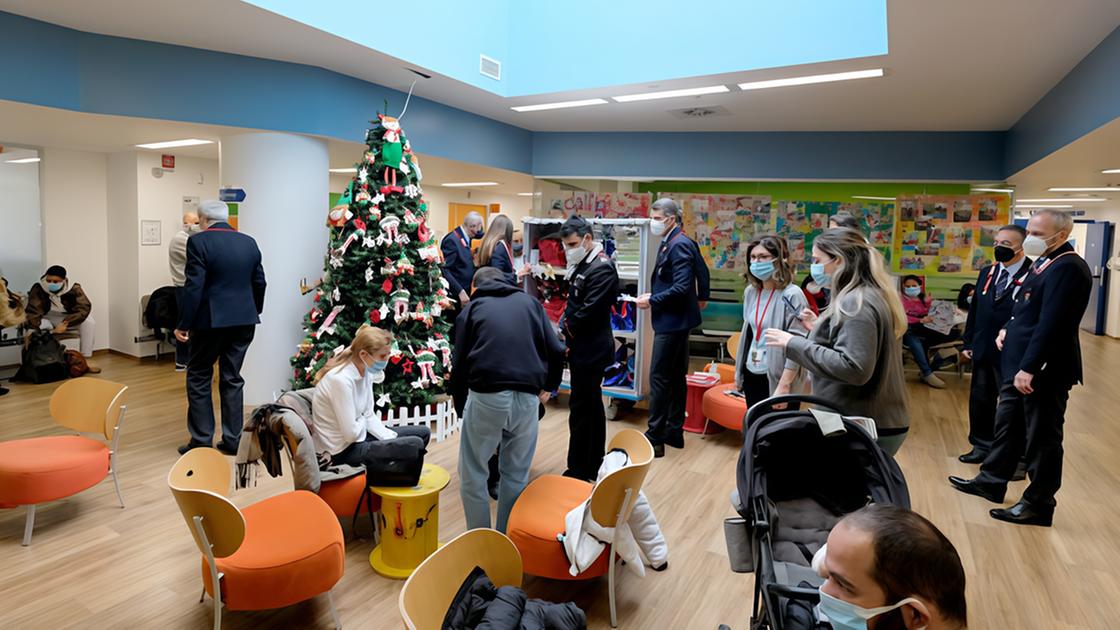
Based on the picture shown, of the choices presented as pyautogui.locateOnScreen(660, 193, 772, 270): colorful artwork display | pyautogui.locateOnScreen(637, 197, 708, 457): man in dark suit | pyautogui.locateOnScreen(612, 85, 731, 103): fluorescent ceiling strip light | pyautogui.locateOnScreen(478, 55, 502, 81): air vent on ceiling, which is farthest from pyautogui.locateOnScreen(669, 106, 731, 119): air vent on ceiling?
pyautogui.locateOnScreen(637, 197, 708, 457): man in dark suit

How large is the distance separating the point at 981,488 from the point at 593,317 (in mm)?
3019

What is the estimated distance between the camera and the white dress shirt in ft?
11.8

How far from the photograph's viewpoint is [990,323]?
17.0 ft

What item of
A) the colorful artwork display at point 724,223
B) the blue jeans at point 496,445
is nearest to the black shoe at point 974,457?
the blue jeans at point 496,445

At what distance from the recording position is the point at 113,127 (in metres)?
6.20

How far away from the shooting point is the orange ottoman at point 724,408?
5.58m

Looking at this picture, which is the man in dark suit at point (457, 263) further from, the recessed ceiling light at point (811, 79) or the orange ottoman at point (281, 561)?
the orange ottoman at point (281, 561)

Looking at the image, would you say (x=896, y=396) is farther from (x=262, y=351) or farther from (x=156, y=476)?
(x=262, y=351)

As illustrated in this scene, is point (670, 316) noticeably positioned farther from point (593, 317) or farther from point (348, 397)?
point (348, 397)

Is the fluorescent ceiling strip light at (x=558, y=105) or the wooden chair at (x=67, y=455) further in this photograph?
the fluorescent ceiling strip light at (x=558, y=105)

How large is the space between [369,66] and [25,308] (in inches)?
198

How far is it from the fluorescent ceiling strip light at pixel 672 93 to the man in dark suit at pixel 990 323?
2.80m

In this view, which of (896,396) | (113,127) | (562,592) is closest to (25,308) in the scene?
(113,127)

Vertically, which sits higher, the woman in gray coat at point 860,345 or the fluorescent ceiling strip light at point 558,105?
the fluorescent ceiling strip light at point 558,105
